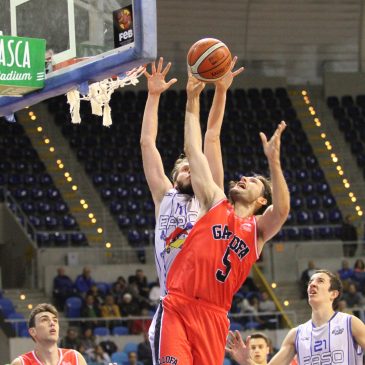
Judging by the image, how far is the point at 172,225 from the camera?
6.91 meters

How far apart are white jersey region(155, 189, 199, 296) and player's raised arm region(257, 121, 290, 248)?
1.48ft

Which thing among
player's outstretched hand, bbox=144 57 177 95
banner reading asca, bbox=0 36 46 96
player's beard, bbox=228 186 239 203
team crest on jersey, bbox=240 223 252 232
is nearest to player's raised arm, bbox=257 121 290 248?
team crest on jersey, bbox=240 223 252 232

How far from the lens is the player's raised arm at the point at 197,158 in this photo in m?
6.54

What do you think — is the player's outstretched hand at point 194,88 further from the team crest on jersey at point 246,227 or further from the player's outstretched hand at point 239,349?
the player's outstretched hand at point 239,349

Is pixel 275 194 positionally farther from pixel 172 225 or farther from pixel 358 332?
pixel 358 332

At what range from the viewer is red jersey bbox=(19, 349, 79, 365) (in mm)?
7801

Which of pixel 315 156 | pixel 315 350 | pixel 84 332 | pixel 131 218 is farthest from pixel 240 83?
pixel 315 350

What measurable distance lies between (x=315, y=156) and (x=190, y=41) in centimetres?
432

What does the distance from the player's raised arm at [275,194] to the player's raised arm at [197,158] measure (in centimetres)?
31

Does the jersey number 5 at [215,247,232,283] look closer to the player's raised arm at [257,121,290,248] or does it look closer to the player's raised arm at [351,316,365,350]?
the player's raised arm at [257,121,290,248]

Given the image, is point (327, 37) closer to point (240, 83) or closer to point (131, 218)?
point (240, 83)

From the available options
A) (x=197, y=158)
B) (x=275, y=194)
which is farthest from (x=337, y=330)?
(x=197, y=158)

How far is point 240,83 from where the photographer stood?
2761cm

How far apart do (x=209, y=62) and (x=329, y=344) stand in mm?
2523
